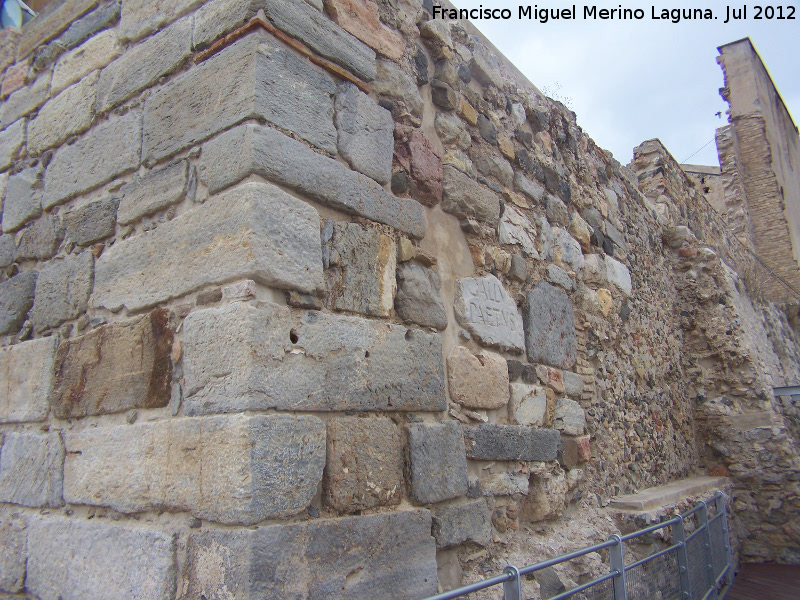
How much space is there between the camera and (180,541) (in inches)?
64.3

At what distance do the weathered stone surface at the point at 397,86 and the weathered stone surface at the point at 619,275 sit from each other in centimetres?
209

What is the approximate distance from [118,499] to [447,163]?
1.85 meters

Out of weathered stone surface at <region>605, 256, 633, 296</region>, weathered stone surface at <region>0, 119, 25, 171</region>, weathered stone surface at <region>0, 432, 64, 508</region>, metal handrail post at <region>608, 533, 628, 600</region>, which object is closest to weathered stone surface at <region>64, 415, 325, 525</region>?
weathered stone surface at <region>0, 432, 64, 508</region>

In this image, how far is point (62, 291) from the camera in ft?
7.70

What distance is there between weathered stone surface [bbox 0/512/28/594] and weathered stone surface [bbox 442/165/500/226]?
Result: 6.74 feet

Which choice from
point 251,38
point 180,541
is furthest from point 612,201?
point 180,541

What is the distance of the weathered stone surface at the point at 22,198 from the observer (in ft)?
8.73

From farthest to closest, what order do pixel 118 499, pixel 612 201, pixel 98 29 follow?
pixel 612 201 < pixel 98 29 < pixel 118 499

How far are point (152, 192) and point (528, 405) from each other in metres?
1.88

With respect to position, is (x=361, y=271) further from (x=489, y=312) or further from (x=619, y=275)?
(x=619, y=275)

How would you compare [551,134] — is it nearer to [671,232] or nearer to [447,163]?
[447,163]

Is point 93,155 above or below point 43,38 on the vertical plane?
below

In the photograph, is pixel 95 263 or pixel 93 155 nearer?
pixel 95 263

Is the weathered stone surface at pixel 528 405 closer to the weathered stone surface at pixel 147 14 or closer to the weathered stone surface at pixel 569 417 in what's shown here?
the weathered stone surface at pixel 569 417
